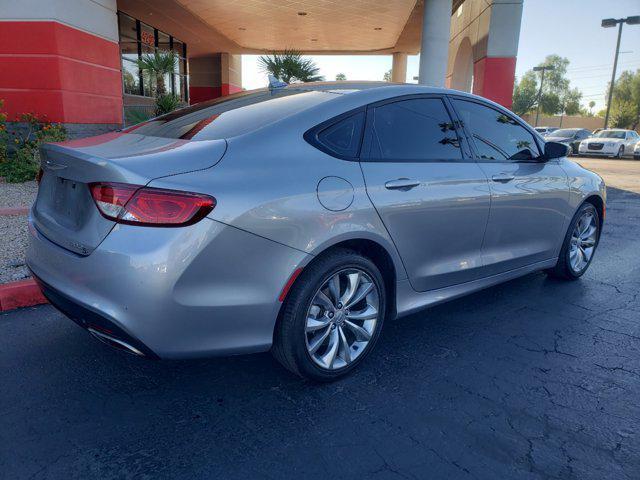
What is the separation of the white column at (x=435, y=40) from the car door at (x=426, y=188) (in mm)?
10525

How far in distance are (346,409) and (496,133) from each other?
2448mm

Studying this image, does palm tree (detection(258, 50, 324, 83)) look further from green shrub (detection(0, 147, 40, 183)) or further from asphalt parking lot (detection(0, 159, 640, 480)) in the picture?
asphalt parking lot (detection(0, 159, 640, 480))

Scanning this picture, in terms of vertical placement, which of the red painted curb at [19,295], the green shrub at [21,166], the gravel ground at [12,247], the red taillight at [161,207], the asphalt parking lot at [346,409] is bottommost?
the asphalt parking lot at [346,409]

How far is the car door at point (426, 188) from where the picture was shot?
2873 mm

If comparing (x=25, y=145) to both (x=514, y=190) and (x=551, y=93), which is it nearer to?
(x=514, y=190)

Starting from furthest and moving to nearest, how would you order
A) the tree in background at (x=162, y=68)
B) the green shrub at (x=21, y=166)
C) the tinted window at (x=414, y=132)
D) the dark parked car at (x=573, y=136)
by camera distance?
1. the dark parked car at (x=573, y=136)
2. the tree in background at (x=162, y=68)
3. the green shrub at (x=21, y=166)
4. the tinted window at (x=414, y=132)

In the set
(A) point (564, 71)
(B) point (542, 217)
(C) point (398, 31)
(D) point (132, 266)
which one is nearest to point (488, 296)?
(B) point (542, 217)

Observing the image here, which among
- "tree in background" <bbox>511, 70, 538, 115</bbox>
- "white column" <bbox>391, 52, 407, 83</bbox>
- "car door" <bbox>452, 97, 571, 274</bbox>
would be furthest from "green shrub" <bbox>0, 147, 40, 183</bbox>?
"tree in background" <bbox>511, 70, 538, 115</bbox>

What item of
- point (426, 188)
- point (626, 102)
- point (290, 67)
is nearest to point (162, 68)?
point (290, 67)

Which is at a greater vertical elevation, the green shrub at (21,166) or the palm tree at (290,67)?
the palm tree at (290,67)

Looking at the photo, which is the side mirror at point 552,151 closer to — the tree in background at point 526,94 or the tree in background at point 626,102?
the tree in background at point 626,102

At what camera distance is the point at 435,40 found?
43.2ft

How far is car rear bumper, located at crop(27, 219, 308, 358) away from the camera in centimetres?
213

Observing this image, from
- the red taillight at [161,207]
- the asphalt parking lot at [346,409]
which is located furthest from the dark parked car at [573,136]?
the red taillight at [161,207]
